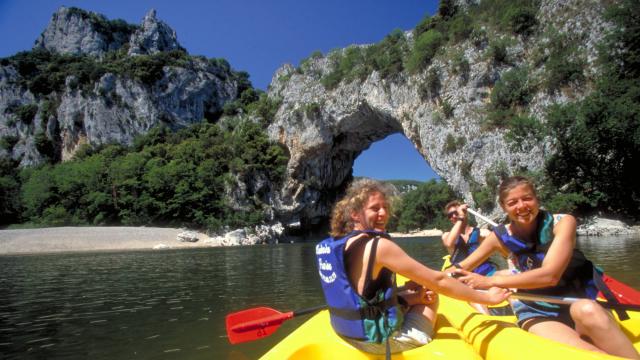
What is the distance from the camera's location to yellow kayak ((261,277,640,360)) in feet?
6.21

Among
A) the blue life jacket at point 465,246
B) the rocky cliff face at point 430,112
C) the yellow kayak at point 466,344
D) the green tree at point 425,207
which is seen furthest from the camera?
the green tree at point 425,207

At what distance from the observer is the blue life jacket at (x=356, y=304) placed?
2.13 meters

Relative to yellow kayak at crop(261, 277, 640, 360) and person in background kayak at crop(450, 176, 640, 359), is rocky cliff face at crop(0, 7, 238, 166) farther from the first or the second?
person in background kayak at crop(450, 176, 640, 359)

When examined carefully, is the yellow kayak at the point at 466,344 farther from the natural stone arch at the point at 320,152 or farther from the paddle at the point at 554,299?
the natural stone arch at the point at 320,152

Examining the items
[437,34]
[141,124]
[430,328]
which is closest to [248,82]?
[141,124]

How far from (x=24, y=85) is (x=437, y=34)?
66082 millimetres

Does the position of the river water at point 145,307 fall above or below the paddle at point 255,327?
below

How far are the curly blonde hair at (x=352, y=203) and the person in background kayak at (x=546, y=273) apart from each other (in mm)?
895

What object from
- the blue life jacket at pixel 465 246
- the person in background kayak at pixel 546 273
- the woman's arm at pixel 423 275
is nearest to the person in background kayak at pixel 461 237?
the blue life jacket at pixel 465 246

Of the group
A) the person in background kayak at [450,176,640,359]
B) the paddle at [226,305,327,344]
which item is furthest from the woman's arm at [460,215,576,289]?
the paddle at [226,305,327,344]

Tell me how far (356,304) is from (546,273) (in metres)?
1.20

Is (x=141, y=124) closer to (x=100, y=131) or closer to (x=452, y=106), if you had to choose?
(x=100, y=131)

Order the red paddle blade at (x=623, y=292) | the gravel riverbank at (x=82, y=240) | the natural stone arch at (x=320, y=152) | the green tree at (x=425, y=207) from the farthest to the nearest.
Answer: the green tree at (x=425, y=207) → the natural stone arch at (x=320, y=152) → the gravel riverbank at (x=82, y=240) → the red paddle blade at (x=623, y=292)

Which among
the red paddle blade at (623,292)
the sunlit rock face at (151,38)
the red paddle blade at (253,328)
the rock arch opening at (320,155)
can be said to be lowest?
the red paddle blade at (253,328)
